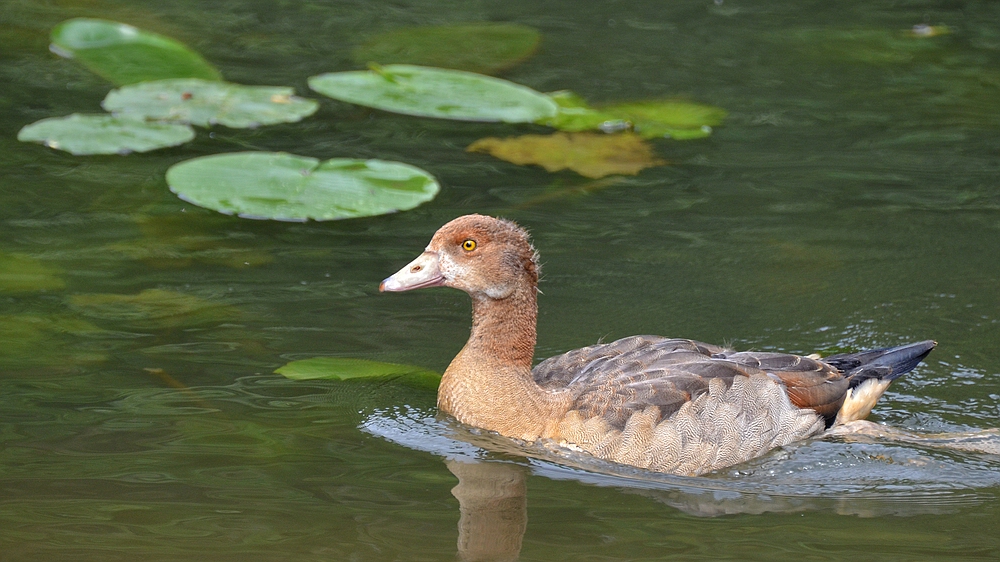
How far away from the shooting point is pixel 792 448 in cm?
620

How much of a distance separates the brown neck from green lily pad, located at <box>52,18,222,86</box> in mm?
4736

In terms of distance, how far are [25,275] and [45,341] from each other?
93cm

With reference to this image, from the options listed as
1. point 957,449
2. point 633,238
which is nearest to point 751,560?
point 957,449

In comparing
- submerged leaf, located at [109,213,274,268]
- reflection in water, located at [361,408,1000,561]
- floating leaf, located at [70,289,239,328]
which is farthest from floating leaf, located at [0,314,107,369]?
reflection in water, located at [361,408,1000,561]

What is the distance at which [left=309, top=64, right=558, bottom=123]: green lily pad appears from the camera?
9461mm

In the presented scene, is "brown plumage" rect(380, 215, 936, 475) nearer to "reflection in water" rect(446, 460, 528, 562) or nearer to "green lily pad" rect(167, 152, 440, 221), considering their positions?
"reflection in water" rect(446, 460, 528, 562)

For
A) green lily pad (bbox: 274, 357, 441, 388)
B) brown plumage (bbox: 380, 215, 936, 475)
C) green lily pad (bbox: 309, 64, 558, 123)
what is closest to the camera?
brown plumage (bbox: 380, 215, 936, 475)

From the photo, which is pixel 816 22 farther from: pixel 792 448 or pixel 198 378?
pixel 198 378

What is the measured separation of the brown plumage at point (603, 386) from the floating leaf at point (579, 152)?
3.04m

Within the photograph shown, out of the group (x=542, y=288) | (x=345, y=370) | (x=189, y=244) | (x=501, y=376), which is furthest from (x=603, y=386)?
(x=189, y=244)

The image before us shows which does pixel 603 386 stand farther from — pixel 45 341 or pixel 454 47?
A: pixel 454 47

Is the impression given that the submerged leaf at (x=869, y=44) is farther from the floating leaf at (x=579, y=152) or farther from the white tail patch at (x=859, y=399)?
the white tail patch at (x=859, y=399)

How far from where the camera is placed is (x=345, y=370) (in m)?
6.40

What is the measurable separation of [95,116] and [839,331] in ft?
17.4
